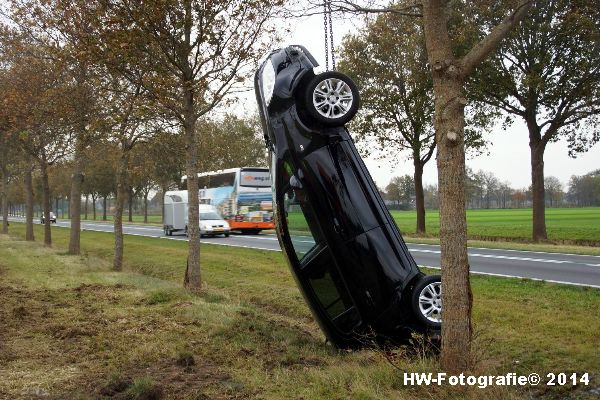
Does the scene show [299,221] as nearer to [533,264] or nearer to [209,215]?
[533,264]

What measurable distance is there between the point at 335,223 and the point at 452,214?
1.24 metres

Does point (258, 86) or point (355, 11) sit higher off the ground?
point (355, 11)

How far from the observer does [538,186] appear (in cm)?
2589

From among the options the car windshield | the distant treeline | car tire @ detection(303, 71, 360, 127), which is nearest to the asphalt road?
car tire @ detection(303, 71, 360, 127)

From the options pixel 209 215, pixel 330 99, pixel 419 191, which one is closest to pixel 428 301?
pixel 330 99

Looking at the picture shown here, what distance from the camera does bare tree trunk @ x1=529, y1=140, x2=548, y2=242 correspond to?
25422 millimetres

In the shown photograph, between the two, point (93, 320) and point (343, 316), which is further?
point (93, 320)

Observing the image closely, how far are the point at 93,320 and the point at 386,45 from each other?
2141cm

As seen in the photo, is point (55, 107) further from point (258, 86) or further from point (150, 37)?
point (258, 86)

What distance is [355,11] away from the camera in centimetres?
595

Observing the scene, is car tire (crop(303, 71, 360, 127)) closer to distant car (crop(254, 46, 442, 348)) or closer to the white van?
distant car (crop(254, 46, 442, 348))

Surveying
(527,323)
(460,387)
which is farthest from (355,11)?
(527,323)

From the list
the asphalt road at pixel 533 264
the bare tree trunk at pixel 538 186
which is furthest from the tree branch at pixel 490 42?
the bare tree trunk at pixel 538 186

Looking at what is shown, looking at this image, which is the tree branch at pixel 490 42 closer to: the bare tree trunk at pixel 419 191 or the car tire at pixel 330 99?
the car tire at pixel 330 99
